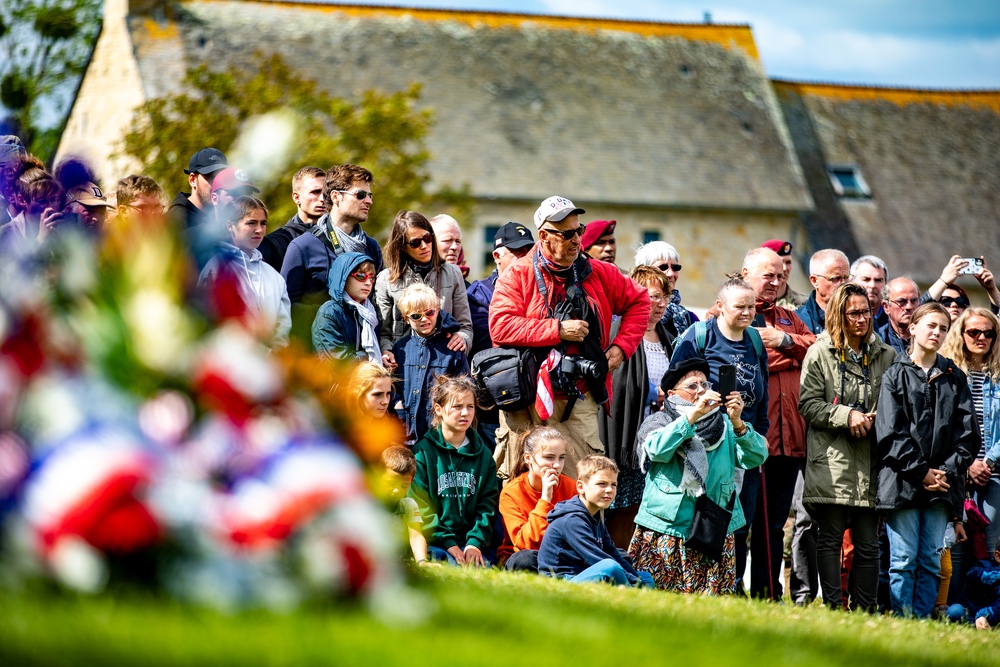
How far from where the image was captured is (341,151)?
33.8 m

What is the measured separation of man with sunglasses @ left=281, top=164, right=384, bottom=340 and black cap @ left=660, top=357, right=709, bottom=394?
2.30m

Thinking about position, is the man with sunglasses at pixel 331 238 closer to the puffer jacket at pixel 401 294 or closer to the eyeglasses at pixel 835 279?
the puffer jacket at pixel 401 294

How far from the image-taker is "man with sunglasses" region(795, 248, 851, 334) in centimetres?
1095

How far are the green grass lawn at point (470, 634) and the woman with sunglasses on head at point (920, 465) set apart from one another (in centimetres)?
251

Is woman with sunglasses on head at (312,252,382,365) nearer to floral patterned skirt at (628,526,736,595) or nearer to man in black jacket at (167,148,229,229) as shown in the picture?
man in black jacket at (167,148,229,229)

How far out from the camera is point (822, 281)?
10984 millimetres

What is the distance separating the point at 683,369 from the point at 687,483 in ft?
2.64

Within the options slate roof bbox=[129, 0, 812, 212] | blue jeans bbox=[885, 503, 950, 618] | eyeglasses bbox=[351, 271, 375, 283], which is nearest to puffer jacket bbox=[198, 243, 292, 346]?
eyeglasses bbox=[351, 271, 375, 283]

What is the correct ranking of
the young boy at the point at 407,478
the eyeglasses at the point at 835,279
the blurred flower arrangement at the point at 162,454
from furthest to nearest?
the eyeglasses at the point at 835,279, the young boy at the point at 407,478, the blurred flower arrangement at the point at 162,454

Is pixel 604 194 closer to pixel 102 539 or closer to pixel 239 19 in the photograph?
pixel 239 19

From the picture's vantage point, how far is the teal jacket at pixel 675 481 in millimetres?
8703

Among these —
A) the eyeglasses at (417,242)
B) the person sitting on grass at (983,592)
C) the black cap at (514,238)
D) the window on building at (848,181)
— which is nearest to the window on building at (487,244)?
the window on building at (848,181)

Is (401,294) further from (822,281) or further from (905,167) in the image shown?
(905,167)

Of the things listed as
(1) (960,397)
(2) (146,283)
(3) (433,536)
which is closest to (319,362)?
(2) (146,283)
